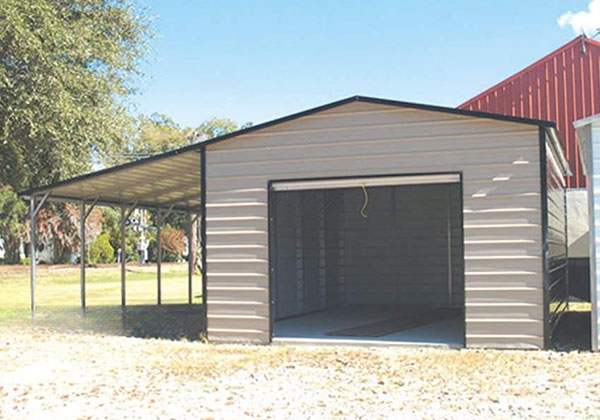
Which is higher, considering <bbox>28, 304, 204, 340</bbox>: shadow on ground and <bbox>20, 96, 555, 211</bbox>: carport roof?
<bbox>20, 96, 555, 211</bbox>: carport roof

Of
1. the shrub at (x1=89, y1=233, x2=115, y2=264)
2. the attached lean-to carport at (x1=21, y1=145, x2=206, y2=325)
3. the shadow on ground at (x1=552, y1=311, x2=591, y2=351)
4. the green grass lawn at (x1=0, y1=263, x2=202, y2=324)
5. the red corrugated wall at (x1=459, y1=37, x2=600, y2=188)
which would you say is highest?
the red corrugated wall at (x1=459, y1=37, x2=600, y2=188)

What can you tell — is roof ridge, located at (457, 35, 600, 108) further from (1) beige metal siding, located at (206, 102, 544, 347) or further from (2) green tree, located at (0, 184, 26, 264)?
(2) green tree, located at (0, 184, 26, 264)

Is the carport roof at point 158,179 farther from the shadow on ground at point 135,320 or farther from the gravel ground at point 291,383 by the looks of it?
the gravel ground at point 291,383

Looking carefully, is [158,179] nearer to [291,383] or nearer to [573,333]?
[291,383]

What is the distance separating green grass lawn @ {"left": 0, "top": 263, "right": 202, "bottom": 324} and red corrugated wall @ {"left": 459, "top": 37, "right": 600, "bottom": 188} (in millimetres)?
8219

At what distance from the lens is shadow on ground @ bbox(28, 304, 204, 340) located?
419 inches

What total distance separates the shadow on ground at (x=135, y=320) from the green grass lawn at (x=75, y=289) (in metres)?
0.11

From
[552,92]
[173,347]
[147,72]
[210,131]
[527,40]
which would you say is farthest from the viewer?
[210,131]

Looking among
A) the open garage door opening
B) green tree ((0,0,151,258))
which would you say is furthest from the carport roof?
the open garage door opening

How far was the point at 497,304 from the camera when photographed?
832 centimetres

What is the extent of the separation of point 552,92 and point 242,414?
11.7 m

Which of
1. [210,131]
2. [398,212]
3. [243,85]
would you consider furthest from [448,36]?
[210,131]

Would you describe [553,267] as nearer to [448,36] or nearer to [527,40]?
[448,36]

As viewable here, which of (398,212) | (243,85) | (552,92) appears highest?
(243,85)
